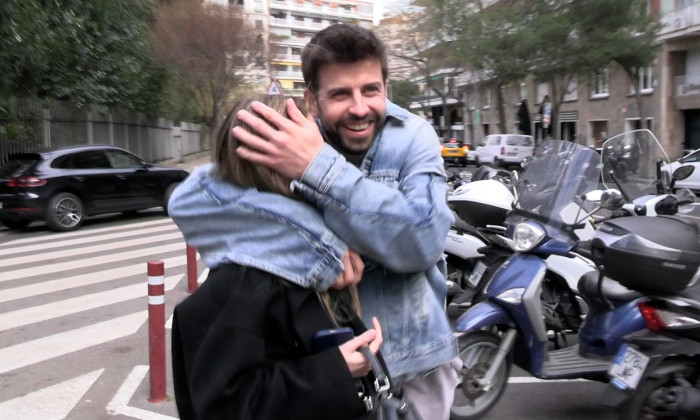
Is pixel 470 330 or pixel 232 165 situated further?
pixel 470 330

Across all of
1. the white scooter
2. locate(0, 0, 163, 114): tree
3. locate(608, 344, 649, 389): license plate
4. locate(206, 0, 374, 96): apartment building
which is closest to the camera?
locate(608, 344, 649, 389): license plate

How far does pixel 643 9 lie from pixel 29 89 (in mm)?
24709

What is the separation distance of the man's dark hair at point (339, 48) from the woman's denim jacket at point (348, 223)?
0.63 ft

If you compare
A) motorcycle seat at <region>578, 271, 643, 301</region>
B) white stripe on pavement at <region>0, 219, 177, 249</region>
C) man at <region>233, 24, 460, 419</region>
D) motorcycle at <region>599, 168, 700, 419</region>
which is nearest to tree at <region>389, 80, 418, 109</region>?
white stripe on pavement at <region>0, 219, 177, 249</region>

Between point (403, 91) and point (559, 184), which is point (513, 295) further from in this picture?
point (403, 91)

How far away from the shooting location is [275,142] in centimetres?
129

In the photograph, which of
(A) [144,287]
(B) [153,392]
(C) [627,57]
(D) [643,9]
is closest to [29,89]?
(A) [144,287]

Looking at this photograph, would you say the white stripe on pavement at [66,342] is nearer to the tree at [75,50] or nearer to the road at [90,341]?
the road at [90,341]

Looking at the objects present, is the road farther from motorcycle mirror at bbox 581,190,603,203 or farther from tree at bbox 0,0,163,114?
tree at bbox 0,0,163,114

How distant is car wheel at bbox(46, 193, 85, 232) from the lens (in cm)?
1115

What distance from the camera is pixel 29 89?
15.6 metres

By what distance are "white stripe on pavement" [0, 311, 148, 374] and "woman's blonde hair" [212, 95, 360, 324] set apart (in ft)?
13.6

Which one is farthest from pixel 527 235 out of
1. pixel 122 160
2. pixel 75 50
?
pixel 75 50

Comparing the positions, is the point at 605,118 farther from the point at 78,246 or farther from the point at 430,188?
the point at 430,188
